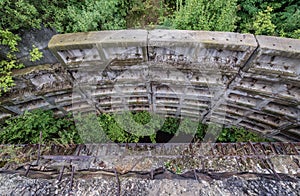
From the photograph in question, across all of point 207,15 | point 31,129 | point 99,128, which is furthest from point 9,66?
point 207,15

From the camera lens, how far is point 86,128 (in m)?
6.62

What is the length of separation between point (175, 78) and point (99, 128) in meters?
3.71

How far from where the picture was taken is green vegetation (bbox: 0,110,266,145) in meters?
5.71

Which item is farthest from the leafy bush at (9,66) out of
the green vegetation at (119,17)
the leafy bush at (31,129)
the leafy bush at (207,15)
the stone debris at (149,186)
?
the leafy bush at (207,15)

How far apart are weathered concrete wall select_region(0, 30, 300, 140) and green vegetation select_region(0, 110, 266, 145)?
366mm

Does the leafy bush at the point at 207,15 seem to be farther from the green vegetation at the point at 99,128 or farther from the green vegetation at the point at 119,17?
the green vegetation at the point at 99,128

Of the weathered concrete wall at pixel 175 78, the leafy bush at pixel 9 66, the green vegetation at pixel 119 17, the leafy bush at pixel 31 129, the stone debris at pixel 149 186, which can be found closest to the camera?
the stone debris at pixel 149 186

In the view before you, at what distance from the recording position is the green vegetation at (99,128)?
5.71 m

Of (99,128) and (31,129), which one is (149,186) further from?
(31,129)

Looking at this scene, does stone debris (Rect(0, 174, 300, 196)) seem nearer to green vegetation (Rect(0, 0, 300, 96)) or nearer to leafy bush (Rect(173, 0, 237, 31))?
green vegetation (Rect(0, 0, 300, 96))

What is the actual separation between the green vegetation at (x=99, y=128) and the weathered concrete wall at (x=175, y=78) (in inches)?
14.4

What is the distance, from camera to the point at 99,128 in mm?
6762

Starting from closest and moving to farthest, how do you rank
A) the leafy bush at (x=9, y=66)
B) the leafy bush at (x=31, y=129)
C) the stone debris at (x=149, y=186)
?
the stone debris at (x=149, y=186) < the leafy bush at (x=9, y=66) < the leafy bush at (x=31, y=129)

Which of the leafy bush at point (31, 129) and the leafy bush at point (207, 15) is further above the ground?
the leafy bush at point (207, 15)
